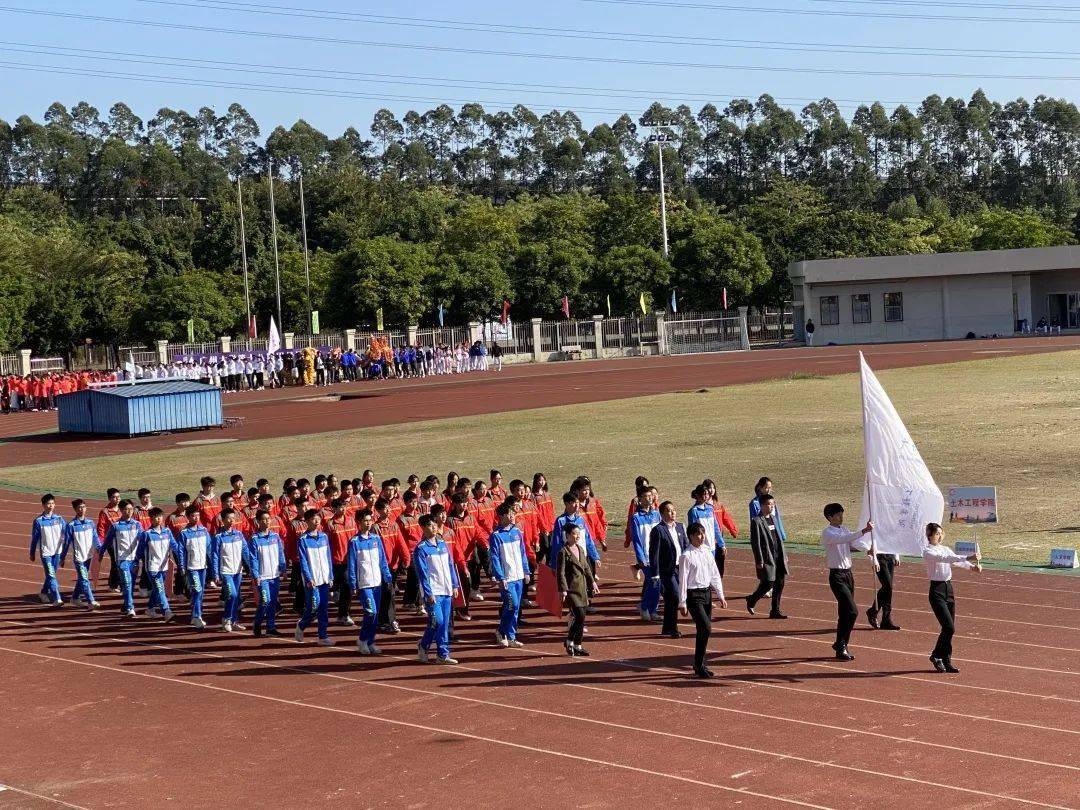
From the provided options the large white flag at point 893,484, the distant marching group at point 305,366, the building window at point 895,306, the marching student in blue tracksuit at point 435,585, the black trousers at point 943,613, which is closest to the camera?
the black trousers at point 943,613

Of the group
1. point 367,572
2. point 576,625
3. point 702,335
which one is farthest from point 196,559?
point 702,335

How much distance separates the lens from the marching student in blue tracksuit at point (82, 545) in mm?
17203

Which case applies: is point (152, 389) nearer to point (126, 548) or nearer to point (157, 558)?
point (126, 548)

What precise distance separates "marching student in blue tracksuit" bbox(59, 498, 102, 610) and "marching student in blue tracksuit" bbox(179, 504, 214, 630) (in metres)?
1.75

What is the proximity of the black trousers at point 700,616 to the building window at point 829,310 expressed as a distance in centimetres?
6307

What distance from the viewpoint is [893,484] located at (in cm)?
1211

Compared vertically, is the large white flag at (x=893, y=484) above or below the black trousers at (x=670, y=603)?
above

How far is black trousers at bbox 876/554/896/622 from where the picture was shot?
44.1 ft

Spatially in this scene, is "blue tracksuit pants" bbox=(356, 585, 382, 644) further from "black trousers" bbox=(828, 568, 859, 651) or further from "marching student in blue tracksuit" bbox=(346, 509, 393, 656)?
"black trousers" bbox=(828, 568, 859, 651)

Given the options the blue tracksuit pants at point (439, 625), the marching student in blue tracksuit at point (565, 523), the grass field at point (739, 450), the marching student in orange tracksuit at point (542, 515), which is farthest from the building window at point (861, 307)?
the blue tracksuit pants at point (439, 625)

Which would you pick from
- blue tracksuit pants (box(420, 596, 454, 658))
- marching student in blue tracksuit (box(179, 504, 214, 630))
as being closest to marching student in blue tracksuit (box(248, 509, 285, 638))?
marching student in blue tracksuit (box(179, 504, 214, 630))

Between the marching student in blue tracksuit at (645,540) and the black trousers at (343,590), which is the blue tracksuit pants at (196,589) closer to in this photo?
the black trousers at (343,590)

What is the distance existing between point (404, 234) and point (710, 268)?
2547 cm

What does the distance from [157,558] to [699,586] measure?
7183 mm
